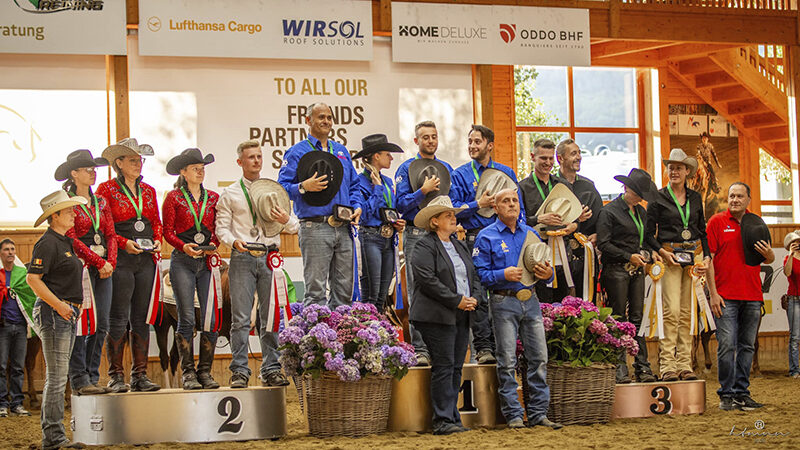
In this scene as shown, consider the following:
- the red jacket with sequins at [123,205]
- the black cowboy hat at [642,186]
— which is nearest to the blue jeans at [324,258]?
the red jacket with sequins at [123,205]

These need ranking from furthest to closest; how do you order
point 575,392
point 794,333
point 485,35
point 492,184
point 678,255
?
point 485,35
point 794,333
point 678,255
point 492,184
point 575,392

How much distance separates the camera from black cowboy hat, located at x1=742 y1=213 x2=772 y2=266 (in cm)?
731

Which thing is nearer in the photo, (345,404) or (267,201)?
(345,404)

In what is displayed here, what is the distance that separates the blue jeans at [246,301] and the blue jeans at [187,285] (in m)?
0.20

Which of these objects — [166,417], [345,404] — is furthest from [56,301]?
[345,404]

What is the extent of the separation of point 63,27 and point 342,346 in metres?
5.71

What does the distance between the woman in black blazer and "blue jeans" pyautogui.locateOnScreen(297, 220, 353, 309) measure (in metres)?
0.61

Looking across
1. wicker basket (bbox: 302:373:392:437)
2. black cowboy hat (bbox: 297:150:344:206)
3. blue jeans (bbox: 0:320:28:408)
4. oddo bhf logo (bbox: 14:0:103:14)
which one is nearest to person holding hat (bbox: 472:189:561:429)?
wicker basket (bbox: 302:373:392:437)

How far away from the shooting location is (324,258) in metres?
6.64

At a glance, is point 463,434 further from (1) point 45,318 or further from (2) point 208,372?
(1) point 45,318

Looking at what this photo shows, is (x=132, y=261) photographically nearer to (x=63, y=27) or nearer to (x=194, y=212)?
(x=194, y=212)

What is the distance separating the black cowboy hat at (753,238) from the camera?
731 cm

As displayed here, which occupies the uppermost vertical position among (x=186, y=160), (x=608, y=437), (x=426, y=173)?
(x=186, y=160)

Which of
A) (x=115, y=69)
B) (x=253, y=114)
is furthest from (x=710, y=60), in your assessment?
(x=115, y=69)
